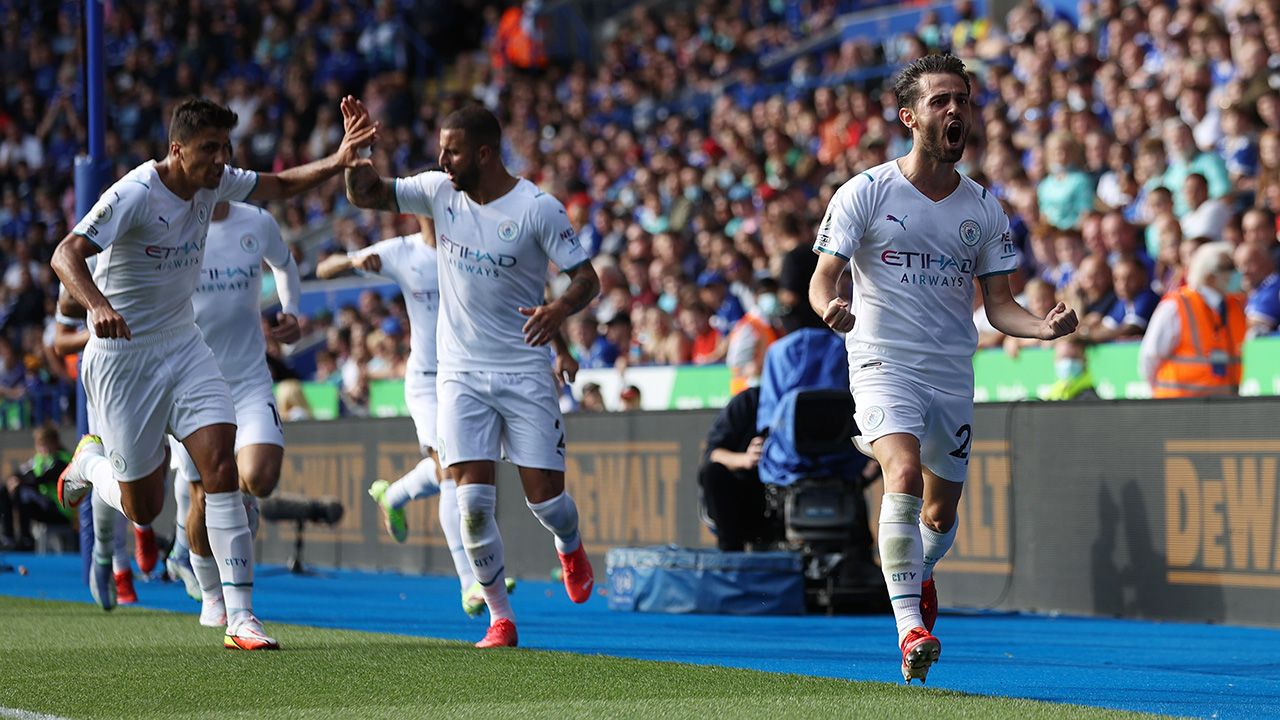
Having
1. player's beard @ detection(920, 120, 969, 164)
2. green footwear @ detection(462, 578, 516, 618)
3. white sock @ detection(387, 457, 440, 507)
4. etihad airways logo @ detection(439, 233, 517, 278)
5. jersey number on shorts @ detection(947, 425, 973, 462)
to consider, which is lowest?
green footwear @ detection(462, 578, 516, 618)

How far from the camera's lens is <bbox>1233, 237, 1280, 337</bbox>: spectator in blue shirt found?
12.1 metres

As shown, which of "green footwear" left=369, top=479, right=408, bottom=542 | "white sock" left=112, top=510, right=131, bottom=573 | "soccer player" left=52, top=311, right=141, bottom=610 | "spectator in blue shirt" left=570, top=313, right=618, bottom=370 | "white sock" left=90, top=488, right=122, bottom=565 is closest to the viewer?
"soccer player" left=52, top=311, right=141, bottom=610

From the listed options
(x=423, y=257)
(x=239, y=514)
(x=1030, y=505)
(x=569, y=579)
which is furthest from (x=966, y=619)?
(x=239, y=514)

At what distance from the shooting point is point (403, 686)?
715 centimetres

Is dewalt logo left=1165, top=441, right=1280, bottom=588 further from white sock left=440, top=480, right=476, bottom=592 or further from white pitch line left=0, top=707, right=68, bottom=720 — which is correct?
white pitch line left=0, top=707, right=68, bottom=720

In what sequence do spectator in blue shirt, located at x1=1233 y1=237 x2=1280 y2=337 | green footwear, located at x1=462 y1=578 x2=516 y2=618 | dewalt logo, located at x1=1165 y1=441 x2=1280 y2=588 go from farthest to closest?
spectator in blue shirt, located at x1=1233 y1=237 x2=1280 y2=337 < dewalt logo, located at x1=1165 y1=441 x2=1280 y2=588 < green footwear, located at x1=462 y1=578 x2=516 y2=618

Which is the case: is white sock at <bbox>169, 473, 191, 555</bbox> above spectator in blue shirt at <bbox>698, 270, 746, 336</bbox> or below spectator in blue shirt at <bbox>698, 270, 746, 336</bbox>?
below

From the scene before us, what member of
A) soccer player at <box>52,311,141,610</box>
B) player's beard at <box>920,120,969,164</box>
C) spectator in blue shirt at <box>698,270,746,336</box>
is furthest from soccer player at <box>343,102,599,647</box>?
spectator in blue shirt at <box>698,270,746,336</box>

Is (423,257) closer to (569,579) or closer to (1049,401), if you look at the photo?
(569,579)

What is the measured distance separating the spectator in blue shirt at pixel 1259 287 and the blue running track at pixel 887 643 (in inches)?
93.1

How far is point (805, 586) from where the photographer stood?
11.7 meters

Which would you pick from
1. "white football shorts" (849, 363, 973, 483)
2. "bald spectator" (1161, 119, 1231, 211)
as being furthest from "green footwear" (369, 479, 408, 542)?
"bald spectator" (1161, 119, 1231, 211)

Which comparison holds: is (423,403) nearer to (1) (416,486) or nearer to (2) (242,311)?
(1) (416,486)

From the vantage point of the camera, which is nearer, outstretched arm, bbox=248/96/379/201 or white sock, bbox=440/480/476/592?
outstretched arm, bbox=248/96/379/201
